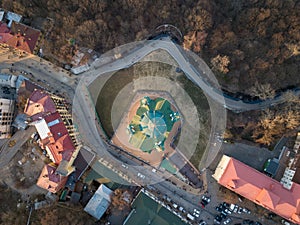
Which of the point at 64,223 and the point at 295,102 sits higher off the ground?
the point at 295,102

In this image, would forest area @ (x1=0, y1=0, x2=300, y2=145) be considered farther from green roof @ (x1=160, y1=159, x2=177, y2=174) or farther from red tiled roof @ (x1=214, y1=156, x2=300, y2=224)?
green roof @ (x1=160, y1=159, x2=177, y2=174)

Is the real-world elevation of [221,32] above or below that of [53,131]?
above

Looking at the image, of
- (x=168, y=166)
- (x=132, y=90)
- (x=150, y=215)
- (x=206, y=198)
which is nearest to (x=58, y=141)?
(x=132, y=90)

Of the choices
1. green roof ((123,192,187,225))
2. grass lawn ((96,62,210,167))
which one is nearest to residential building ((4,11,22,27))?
grass lawn ((96,62,210,167))

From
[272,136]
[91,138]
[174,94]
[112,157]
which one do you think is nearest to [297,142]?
[272,136]

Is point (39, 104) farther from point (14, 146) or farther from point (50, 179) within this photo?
point (50, 179)

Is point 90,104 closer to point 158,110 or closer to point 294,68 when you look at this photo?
point 158,110
